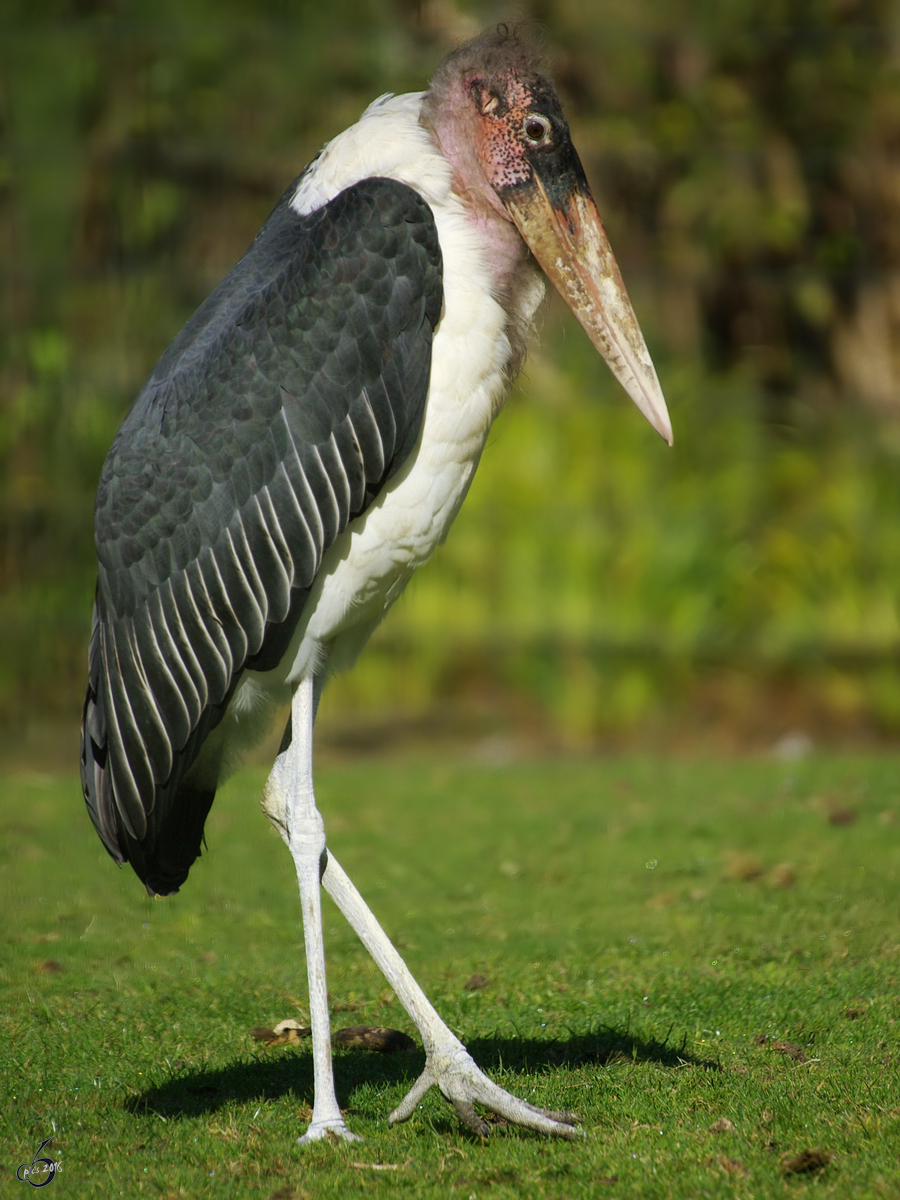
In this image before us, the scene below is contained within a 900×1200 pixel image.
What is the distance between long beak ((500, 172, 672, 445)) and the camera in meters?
3.94

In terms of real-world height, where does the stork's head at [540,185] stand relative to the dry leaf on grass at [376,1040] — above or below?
above

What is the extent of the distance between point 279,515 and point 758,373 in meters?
6.25

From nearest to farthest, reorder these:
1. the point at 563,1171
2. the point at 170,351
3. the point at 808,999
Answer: the point at 563,1171, the point at 170,351, the point at 808,999

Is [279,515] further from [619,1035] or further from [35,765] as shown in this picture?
[35,765]

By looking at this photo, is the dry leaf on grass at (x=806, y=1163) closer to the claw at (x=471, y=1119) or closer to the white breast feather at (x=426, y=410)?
the claw at (x=471, y=1119)

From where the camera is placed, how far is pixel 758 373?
31.5 feet

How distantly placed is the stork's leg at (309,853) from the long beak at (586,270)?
3.70 ft

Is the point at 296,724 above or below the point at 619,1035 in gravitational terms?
above

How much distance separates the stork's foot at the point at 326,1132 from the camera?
3.62 m

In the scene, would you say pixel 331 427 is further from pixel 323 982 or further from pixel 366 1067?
pixel 366 1067

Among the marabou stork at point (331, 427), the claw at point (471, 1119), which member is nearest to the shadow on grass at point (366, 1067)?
the claw at point (471, 1119)

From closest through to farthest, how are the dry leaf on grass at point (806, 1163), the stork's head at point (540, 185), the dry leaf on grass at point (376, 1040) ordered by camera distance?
the dry leaf on grass at point (806, 1163) → the stork's head at point (540, 185) → the dry leaf on grass at point (376, 1040)

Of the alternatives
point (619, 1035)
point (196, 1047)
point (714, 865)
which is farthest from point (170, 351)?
point (714, 865)

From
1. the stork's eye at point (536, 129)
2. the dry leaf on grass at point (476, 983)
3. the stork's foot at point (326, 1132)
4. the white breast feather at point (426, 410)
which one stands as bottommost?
the dry leaf on grass at point (476, 983)
